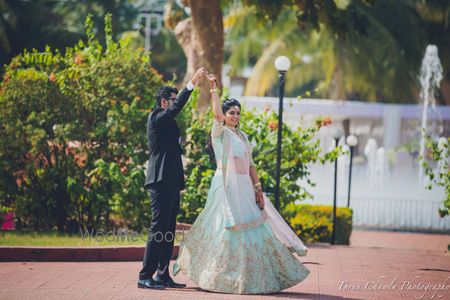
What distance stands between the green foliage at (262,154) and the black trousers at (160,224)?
5462mm

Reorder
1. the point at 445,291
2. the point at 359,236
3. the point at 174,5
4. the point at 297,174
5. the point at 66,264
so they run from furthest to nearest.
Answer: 1. the point at 359,236
2. the point at 174,5
3. the point at 297,174
4. the point at 66,264
5. the point at 445,291

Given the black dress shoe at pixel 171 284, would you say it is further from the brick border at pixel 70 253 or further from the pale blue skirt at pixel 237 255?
the brick border at pixel 70 253

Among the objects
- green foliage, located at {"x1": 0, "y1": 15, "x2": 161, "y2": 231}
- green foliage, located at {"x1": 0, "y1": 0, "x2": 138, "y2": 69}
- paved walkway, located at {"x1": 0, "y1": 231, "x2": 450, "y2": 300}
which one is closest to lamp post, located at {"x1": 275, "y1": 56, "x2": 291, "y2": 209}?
paved walkway, located at {"x1": 0, "y1": 231, "x2": 450, "y2": 300}

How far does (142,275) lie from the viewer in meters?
8.98

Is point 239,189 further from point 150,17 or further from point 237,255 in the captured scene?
point 150,17

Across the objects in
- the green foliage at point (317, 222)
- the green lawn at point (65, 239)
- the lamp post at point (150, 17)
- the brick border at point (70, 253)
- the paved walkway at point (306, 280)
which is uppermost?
the lamp post at point (150, 17)

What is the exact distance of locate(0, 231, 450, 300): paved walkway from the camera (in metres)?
8.62

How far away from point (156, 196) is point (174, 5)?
38.6 feet

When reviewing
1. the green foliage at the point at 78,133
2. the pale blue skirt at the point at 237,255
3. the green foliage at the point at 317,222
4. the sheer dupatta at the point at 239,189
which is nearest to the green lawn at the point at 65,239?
the green foliage at the point at 78,133

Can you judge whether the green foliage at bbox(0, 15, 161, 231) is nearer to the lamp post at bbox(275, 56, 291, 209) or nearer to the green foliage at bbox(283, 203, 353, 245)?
the lamp post at bbox(275, 56, 291, 209)

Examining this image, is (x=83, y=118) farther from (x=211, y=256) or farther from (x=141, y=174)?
(x=211, y=256)

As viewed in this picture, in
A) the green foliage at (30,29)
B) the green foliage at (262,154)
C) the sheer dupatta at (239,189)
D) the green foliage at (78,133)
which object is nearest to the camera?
the sheer dupatta at (239,189)

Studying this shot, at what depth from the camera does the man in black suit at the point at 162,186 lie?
29.2 feet

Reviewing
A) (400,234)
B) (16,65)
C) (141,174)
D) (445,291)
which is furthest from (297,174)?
(400,234)
